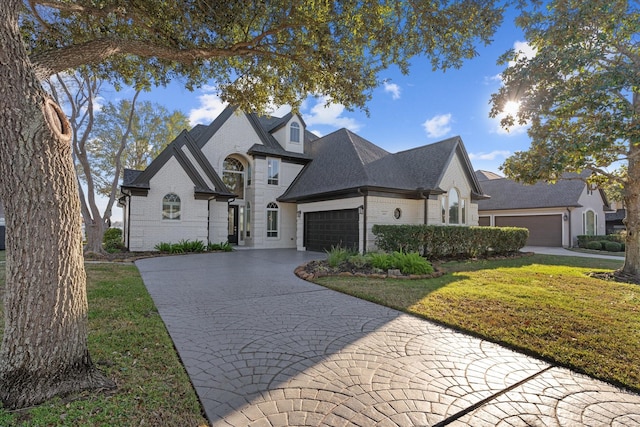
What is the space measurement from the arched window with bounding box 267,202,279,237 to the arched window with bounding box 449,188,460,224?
10.2 m

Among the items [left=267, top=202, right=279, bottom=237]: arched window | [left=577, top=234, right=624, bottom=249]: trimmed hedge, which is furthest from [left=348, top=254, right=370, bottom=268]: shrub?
[left=577, top=234, right=624, bottom=249]: trimmed hedge

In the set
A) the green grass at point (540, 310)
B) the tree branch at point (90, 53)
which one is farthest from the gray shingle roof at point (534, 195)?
the tree branch at point (90, 53)

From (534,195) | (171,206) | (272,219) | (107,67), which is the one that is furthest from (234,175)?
(534,195)

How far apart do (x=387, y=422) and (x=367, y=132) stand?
17.5m

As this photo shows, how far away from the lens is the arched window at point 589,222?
78.4 ft

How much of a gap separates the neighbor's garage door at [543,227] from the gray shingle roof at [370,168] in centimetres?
961

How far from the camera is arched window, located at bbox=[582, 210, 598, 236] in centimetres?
2389

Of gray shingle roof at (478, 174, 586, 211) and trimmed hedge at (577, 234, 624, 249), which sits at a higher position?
gray shingle roof at (478, 174, 586, 211)

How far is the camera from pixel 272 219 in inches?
798

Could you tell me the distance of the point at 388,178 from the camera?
51.1ft

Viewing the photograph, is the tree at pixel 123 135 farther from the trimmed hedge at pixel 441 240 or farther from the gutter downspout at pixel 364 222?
the trimmed hedge at pixel 441 240

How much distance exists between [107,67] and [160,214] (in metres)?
9.96

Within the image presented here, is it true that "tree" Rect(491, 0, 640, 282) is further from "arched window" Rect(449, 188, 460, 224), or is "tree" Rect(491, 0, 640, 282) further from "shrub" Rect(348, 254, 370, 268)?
"arched window" Rect(449, 188, 460, 224)

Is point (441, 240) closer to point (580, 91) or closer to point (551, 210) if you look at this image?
point (580, 91)
